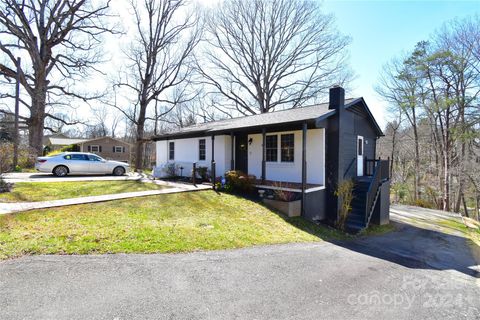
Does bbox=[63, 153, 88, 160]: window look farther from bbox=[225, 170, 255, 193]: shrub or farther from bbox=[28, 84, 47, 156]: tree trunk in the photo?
bbox=[28, 84, 47, 156]: tree trunk

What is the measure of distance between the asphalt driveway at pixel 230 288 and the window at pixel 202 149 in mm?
9182

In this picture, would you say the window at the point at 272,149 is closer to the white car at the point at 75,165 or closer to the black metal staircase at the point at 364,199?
the black metal staircase at the point at 364,199

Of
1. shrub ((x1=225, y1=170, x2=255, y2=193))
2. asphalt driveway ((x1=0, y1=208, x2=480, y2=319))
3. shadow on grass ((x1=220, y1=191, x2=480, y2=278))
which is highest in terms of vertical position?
shrub ((x1=225, y1=170, x2=255, y2=193))

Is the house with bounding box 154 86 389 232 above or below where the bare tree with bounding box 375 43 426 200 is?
below

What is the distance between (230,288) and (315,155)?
7774 millimetres

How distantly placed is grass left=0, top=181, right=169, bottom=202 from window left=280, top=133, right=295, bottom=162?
6129 mm

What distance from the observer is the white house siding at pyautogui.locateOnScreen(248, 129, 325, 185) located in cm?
1042

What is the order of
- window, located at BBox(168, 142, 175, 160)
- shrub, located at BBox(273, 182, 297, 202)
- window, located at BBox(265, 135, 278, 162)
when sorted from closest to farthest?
shrub, located at BBox(273, 182, 297, 202), window, located at BBox(265, 135, 278, 162), window, located at BBox(168, 142, 175, 160)

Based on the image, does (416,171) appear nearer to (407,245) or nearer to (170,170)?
(407,245)

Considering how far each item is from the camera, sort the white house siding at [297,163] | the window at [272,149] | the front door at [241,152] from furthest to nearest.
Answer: the front door at [241,152] < the window at [272,149] < the white house siding at [297,163]

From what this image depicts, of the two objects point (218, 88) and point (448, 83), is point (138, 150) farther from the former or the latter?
point (448, 83)

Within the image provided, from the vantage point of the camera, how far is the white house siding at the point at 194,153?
43.4 ft

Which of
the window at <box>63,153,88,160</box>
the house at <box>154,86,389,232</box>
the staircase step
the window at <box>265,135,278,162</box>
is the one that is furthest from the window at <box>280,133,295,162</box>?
the window at <box>63,153,88,160</box>

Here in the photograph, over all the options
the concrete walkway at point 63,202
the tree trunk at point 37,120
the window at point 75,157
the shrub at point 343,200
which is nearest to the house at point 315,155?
the shrub at point 343,200
